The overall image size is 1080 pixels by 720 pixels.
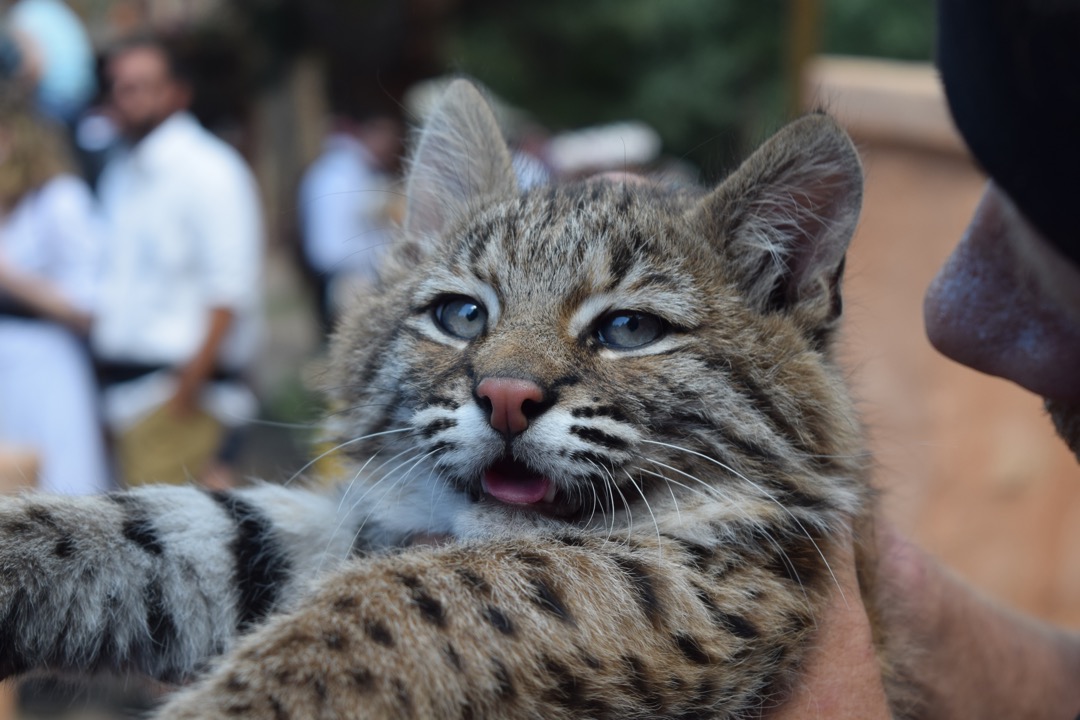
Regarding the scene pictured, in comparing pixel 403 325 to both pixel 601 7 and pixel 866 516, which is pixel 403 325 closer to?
pixel 866 516

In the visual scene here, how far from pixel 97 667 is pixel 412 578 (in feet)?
3.09

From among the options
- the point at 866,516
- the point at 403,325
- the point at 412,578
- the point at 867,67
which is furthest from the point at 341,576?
the point at 867,67

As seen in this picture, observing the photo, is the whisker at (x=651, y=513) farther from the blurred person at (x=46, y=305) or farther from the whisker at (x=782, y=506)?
the blurred person at (x=46, y=305)

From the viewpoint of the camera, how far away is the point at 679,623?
8.27ft

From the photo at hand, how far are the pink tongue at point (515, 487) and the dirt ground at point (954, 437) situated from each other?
4574mm

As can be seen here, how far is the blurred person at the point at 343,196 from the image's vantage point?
1065 centimetres

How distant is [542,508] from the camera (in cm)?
287

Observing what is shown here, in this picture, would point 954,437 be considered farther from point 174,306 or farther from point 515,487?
point 174,306

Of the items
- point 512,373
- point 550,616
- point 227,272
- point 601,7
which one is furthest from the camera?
point 601,7

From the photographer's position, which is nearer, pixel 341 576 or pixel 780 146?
pixel 341 576

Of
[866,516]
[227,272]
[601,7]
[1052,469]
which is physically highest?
[866,516]

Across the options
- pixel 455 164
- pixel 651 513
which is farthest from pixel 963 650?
pixel 455 164

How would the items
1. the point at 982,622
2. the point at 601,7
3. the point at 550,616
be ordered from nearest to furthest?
the point at 550,616, the point at 982,622, the point at 601,7

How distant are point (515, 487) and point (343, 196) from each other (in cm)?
861
